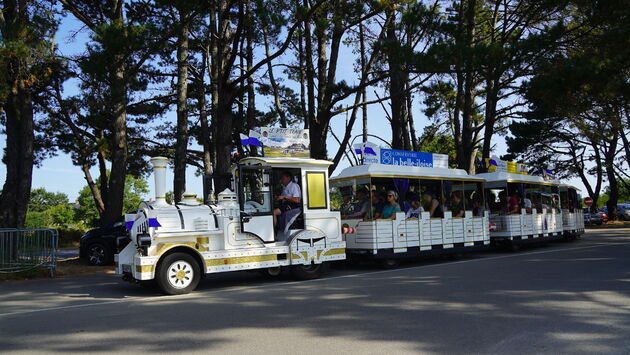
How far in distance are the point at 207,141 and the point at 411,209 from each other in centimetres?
1514

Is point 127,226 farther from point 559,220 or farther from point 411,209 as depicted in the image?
point 559,220

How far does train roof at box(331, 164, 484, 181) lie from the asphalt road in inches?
109

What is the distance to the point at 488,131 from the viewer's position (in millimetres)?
23453

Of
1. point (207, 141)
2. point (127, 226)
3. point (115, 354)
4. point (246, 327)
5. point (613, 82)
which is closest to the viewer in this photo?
point (115, 354)

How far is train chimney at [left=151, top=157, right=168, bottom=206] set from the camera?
9.31 meters

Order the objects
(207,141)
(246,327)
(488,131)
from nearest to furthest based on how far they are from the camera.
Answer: (246,327)
(488,131)
(207,141)

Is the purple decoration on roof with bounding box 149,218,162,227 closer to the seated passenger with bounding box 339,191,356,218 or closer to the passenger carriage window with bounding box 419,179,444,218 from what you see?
the seated passenger with bounding box 339,191,356,218

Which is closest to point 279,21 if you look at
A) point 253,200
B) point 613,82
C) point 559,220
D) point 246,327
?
point 253,200

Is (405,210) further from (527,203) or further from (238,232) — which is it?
(527,203)

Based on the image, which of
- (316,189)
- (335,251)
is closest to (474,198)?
(335,251)

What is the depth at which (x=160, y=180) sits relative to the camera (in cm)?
941

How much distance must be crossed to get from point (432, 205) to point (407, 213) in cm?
105

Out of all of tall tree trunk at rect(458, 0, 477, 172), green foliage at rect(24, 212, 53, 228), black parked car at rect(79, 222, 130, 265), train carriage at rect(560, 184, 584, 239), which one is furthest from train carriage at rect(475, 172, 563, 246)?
green foliage at rect(24, 212, 53, 228)

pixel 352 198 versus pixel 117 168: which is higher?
pixel 117 168
